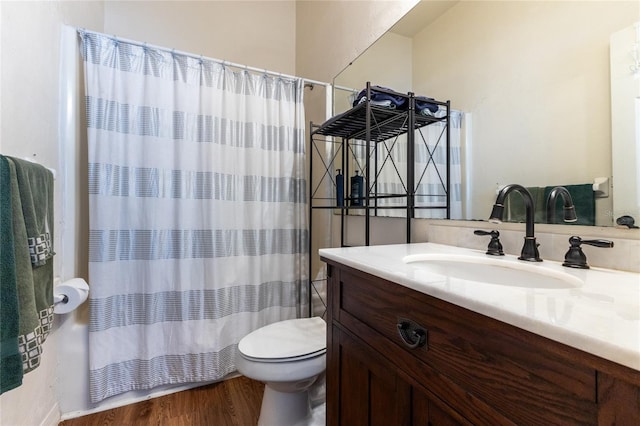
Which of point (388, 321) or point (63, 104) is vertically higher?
point (63, 104)

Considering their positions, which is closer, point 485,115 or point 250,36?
point 485,115

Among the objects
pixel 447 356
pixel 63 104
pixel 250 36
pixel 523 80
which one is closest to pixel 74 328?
pixel 63 104

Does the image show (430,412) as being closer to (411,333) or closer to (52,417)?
(411,333)

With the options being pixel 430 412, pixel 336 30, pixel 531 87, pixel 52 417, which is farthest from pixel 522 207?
pixel 52 417

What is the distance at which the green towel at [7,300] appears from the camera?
2.40ft

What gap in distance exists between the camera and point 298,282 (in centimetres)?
190

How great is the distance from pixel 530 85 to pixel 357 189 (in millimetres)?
934

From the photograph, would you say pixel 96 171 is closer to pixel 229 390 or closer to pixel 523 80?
pixel 229 390

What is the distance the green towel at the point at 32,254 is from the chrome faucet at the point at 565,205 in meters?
1.47

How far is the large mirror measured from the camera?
0.74m

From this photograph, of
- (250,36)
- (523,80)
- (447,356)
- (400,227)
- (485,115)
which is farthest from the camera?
(250,36)

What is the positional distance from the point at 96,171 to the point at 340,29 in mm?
1638

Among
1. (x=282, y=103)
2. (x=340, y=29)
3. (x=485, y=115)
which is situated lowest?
(x=485, y=115)

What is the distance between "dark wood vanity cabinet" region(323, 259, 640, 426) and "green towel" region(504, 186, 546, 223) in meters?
0.55
